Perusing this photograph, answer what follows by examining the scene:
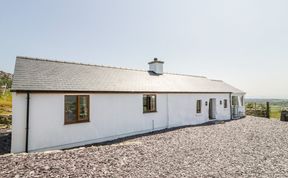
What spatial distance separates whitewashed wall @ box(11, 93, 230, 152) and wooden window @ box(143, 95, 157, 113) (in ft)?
1.25

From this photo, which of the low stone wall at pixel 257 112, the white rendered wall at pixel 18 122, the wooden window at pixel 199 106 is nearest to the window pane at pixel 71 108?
the white rendered wall at pixel 18 122

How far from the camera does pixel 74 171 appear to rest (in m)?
6.44

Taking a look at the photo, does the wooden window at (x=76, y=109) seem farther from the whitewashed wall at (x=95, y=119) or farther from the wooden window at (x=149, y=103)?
the wooden window at (x=149, y=103)

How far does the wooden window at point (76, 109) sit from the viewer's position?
11.1m

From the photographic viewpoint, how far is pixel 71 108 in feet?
36.8

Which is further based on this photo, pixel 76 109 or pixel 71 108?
pixel 76 109

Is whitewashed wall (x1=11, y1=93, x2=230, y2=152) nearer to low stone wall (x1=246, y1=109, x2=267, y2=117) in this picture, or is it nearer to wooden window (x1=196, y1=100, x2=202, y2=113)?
wooden window (x1=196, y1=100, x2=202, y2=113)

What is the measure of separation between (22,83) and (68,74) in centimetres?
333

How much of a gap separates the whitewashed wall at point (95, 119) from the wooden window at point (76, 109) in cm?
27

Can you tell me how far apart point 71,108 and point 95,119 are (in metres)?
1.55

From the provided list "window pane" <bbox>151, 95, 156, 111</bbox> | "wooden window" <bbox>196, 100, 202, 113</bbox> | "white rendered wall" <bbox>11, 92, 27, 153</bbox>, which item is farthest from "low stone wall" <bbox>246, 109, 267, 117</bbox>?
"white rendered wall" <bbox>11, 92, 27, 153</bbox>

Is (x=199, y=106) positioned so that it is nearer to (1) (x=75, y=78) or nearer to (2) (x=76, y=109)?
(1) (x=75, y=78)

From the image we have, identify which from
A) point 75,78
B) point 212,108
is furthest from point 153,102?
point 212,108

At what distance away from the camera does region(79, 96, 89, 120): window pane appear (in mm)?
11570
